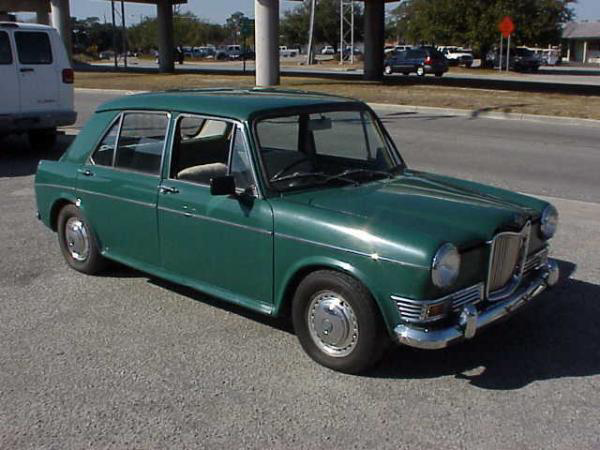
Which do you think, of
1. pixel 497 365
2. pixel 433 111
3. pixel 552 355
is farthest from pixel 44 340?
pixel 433 111

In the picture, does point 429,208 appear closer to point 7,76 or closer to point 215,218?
point 215,218

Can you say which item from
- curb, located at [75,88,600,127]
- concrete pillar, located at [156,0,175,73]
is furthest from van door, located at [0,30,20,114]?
concrete pillar, located at [156,0,175,73]

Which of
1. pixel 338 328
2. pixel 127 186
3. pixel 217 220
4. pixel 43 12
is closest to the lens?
pixel 338 328

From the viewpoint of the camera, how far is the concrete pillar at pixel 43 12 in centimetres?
4997

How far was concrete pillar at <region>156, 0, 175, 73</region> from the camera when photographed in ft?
136

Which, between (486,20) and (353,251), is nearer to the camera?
(353,251)

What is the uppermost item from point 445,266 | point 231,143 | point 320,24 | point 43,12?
point 320,24

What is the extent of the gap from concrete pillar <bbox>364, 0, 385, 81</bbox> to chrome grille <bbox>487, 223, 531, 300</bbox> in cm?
2986

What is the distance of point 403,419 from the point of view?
12.0 feet

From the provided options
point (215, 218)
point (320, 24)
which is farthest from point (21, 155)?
point (320, 24)

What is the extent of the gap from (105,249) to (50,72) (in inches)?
288

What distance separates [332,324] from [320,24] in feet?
332

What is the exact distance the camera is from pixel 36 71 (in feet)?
38.2

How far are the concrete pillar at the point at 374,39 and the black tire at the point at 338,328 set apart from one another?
98.9 feet
